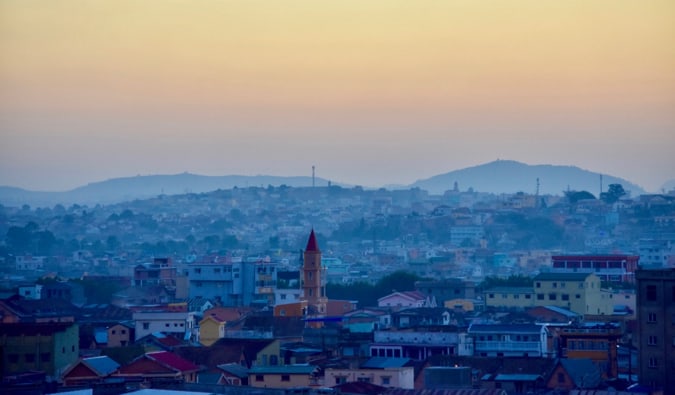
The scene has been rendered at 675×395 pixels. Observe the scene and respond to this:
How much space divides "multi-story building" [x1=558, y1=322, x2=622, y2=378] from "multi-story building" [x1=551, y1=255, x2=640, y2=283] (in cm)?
3005

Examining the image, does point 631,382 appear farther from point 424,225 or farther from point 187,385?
point 424,225

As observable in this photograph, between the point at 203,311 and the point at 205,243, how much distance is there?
91.2 m

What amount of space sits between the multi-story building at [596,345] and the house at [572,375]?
1.06 meters

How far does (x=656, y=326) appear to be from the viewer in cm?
3325

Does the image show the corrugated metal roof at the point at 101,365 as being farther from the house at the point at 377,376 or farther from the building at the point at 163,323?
the building at the point at 163,323

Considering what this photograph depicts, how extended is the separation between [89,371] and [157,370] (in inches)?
Result: 58.4

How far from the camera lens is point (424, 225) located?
164 meters

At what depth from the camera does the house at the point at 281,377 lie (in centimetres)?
3156

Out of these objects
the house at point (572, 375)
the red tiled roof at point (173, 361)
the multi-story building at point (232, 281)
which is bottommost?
the house at point (572, 375)

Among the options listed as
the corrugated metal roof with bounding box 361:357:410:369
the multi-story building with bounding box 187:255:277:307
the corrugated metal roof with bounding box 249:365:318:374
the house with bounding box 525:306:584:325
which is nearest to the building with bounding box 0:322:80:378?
the corrugated metal roof with bounding box 249:365:318:374

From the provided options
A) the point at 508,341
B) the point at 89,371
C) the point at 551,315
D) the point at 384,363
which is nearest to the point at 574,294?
the point at 551,315

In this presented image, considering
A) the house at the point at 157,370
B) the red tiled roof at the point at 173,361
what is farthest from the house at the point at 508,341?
the house at the point at 157,370

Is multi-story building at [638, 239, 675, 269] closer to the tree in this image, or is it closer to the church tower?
the tree

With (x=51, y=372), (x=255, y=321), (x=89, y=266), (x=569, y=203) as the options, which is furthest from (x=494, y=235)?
(x=51, y=372)
